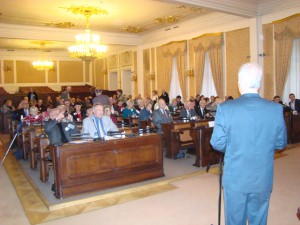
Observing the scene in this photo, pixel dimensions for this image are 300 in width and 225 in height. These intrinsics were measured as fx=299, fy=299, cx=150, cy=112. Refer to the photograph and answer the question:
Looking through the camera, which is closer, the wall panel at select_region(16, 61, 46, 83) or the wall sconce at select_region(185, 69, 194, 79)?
the wall sconce at select_region(185, 69, 194, 79)

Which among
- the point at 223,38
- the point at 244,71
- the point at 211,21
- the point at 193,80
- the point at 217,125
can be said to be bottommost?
the point at 217,125

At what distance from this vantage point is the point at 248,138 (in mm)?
2027

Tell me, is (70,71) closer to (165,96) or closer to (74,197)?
(165,96)

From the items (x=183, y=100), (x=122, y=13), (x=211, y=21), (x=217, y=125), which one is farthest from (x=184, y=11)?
(x=217, y=125)

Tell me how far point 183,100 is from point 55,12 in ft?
19.4

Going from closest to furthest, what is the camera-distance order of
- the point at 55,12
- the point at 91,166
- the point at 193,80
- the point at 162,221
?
the point at 162,221
the point at 91,166
the point at 55,12
the point at 193,80

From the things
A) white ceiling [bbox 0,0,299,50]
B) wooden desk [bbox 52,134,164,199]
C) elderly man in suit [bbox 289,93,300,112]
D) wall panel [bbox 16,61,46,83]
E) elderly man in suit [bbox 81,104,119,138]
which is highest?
white ceiling [bbox 0,0,299,50]

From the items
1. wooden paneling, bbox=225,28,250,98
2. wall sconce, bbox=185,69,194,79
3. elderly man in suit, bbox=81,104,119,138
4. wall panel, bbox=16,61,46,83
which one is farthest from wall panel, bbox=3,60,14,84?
elderly man in suit, bbox=81,104,119,138

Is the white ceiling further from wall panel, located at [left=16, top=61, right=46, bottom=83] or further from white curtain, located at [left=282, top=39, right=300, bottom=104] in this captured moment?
wall panel, located at [left=16, top=61, right=46, bottom=83]

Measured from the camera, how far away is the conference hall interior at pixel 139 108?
4.18 metres

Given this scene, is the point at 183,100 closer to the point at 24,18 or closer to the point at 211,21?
the point at 211,21

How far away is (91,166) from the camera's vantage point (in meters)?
4.55

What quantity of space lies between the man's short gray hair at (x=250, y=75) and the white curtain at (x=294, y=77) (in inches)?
310

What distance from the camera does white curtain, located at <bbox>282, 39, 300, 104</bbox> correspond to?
29.2ft
